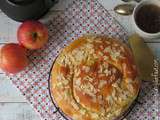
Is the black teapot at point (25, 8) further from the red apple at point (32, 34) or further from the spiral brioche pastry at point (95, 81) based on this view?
the spiral brioche pastry at point (95, 81)

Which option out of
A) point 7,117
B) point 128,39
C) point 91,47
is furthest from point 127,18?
point 7,117

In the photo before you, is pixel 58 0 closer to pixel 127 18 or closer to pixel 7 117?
pixel 127 18

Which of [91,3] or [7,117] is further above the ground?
[91,3]

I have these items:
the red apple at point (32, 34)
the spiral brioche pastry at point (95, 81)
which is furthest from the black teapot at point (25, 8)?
the spiral brioche pastry at point (95, 81)

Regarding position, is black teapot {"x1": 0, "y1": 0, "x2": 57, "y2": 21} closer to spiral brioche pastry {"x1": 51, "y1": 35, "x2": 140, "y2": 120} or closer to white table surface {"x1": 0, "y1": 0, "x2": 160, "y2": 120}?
white table surface {"x1": 0, "y1": 0, "x2": 160, "y2": 120}

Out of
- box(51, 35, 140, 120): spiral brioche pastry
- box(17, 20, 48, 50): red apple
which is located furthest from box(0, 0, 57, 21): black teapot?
box(51, 35, 140, 120): spiral brioche pastry

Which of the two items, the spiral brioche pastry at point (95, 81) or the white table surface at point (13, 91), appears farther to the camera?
the white table surface at point (13, 91)
